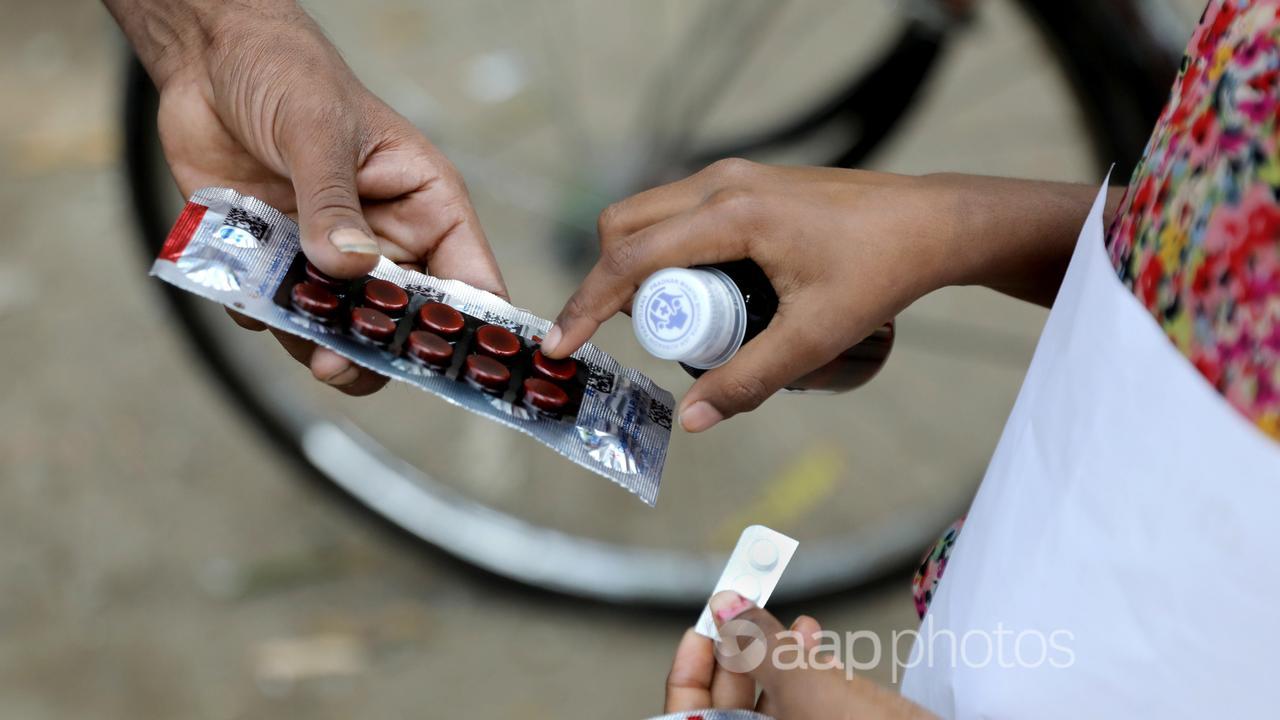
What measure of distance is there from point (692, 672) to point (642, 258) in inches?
8.8

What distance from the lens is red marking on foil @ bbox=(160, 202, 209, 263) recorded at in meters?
0.60

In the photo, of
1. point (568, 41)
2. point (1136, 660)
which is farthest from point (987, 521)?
point (568, 41)

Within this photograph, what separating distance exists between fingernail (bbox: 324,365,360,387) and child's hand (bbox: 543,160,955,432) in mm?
123

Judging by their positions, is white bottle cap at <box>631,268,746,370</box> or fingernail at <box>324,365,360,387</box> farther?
fingernail at <box>324,365,360,387</box>

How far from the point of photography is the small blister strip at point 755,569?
0.61m

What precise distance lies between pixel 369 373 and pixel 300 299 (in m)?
0.09

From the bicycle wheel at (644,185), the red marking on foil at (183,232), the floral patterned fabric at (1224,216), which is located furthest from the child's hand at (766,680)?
the bicycle wheel at (644,185)

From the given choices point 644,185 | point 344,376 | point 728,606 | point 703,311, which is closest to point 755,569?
point 728,606

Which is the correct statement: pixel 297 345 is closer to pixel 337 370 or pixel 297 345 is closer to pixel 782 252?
pixel 337 370

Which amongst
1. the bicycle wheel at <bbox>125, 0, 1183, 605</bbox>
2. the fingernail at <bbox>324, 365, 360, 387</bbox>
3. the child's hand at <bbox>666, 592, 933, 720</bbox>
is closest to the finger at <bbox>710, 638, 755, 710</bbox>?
the child's hand at <bbox>666, 592, 933, 720</bbox>

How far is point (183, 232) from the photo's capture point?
0.61 meters

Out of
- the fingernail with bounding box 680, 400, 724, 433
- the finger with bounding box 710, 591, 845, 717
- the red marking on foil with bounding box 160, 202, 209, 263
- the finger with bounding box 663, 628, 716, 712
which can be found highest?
the fingernail with bounding box 680, 400, 724, 433

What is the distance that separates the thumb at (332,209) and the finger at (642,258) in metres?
0.11

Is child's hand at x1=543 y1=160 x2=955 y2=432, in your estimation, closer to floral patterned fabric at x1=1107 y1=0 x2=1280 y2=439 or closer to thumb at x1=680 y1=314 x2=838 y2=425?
thumb at x1=680 y1=314 x2=838 y2=425
